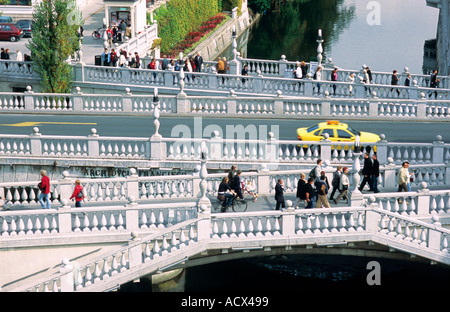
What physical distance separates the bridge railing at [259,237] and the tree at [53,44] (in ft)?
67.5

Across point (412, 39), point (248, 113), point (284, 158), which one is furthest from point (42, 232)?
point (412, 39)

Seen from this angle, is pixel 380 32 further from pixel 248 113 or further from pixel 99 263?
pixel 99 263

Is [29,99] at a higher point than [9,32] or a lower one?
lower

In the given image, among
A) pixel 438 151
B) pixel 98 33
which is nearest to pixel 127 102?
pixel 438 151

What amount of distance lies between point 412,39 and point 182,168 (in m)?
60.5

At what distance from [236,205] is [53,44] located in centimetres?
1983

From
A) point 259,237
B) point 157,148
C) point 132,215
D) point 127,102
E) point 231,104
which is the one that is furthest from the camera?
point 127,102

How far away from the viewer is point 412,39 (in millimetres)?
90750

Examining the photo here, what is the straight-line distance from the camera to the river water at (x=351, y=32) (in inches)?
3248

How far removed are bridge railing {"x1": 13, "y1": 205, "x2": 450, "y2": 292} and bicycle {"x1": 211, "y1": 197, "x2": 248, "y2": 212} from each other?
1386 mm

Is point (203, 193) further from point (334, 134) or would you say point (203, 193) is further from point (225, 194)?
point (334, 134)

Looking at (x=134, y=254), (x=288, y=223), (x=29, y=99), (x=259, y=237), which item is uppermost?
(x=29, y=99)

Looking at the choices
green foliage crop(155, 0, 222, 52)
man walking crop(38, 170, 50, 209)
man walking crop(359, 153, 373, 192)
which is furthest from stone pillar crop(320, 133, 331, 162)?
green foliage crop(155, 0, 222, 52)

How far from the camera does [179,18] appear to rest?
3007 inches
